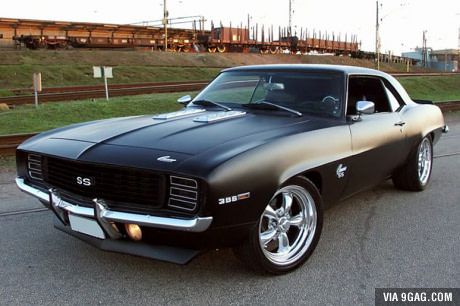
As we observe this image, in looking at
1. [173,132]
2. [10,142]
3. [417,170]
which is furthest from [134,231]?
[10,142]

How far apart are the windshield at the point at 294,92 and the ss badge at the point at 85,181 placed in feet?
5.60

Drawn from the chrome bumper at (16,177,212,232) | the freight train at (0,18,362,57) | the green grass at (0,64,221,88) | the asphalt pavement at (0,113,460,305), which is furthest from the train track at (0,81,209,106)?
the freight train at (0,18,362,57)

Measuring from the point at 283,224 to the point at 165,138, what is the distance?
1.05 m

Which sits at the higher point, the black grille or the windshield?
the windshield

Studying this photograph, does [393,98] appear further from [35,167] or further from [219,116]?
[35,167]

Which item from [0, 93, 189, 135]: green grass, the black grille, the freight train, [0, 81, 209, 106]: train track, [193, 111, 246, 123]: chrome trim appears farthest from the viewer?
the freight train

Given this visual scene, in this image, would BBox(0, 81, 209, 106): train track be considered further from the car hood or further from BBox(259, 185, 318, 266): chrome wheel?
BBox(259, 185, 318, 266): chrome wheel

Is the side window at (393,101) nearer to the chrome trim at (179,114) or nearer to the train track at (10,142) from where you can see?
the chrome trim at (179,114)

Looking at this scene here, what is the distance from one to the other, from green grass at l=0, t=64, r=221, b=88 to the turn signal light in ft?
68.5

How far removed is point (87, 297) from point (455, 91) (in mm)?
25640

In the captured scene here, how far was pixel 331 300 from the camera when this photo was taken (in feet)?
10.5

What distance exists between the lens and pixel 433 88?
2520 cm

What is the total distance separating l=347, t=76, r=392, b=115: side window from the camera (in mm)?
4828

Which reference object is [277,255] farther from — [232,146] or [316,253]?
[232,146]
